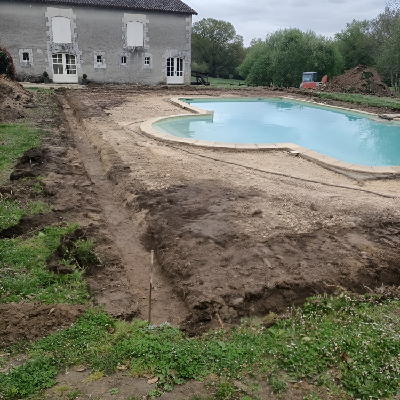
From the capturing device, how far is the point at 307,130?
1371 centimetres

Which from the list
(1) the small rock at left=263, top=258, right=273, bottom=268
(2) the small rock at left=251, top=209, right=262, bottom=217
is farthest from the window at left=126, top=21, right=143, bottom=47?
(1) the small rock at left=263, top=258, right=273, bottom=268

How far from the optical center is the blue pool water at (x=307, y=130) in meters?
11.2

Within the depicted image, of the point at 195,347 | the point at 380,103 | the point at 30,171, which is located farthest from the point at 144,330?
the point at 380,103

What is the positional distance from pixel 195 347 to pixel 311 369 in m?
0.88

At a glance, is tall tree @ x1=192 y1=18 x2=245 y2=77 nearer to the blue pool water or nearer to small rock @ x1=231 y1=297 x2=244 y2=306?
the blue pool water

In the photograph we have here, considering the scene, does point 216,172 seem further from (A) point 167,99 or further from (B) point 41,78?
(B) point 41,78

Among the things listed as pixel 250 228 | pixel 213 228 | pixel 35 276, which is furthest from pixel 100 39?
pixel 35 276

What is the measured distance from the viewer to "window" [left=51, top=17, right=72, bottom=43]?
2459 centimetres

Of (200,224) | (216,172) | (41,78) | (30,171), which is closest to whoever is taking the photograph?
(200,224)

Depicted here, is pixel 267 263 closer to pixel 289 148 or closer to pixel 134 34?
pixel 289 148

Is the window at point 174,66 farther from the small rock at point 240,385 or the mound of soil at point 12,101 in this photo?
the small rock at point 240,385

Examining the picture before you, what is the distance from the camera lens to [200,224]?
5117 millimetres

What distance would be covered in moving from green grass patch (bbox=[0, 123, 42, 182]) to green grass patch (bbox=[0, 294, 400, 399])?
14.4 ft

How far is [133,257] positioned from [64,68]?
79.9ft
